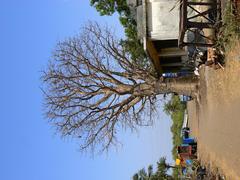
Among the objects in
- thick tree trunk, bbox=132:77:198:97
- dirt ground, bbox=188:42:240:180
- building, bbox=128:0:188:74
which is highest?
building, bbox=128:0:188:74

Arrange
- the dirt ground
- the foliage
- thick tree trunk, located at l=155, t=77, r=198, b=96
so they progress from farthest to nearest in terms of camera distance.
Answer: the foliage
thick tree trunk, located at l=155, t=77, r=198, b=96
the dirt ground

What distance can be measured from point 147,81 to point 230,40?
29.5 feet

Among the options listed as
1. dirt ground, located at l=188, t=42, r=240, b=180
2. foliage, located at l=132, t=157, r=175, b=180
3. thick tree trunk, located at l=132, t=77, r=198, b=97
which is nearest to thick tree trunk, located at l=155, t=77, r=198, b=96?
thick tree trunk, located at l=132, t=77, r=198, b=97

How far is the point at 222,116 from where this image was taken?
1717cm

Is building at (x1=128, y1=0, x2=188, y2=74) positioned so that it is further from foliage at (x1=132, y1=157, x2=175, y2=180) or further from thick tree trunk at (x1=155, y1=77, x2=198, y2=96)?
foliage at (x1=132, y1=157, x2=175, y2=180)

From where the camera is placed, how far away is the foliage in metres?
41.2

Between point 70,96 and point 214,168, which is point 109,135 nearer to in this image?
point 70,96

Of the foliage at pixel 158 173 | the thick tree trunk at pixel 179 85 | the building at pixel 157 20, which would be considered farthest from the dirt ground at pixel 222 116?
the foliage at pixel 158 173

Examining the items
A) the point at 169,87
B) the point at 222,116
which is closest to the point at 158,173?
the point at 169,87

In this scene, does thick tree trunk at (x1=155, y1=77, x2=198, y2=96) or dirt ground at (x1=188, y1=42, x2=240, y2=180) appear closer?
dirt ground at (x1=188, y1=42, x2=240, y2=180)

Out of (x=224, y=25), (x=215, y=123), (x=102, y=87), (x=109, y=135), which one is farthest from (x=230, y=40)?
(x=109, y=135)

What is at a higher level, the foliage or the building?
the building

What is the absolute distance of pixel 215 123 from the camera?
1898cm

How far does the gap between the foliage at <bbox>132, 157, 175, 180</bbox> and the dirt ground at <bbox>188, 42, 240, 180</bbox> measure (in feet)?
60.7
